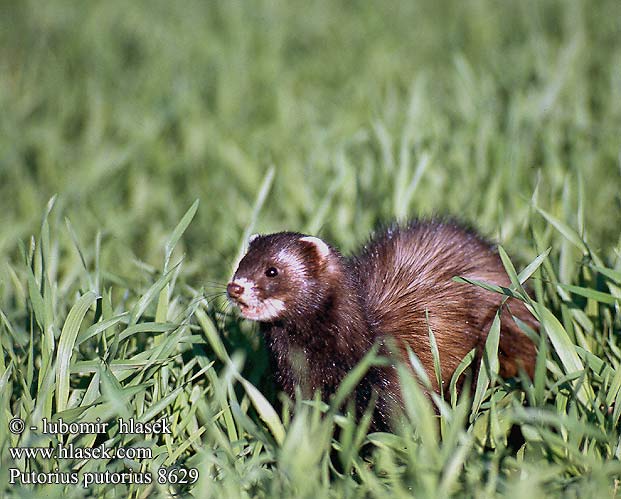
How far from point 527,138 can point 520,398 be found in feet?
8.23

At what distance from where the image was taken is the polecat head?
3.01 metres

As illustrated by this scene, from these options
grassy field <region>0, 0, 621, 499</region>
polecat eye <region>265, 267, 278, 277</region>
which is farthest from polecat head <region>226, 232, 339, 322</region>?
grassy field <region>0, 0, 621, 499</region>

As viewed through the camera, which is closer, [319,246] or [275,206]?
[319,246]

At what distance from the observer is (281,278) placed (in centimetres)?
306

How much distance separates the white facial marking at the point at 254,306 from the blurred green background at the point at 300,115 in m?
1.27

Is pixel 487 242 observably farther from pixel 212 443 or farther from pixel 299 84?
pixel 299 84

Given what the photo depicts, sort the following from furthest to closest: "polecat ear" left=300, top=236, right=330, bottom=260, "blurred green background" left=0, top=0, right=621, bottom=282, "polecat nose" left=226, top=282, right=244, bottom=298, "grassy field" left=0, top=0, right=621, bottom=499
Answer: "blurred green background" left=0, top=0, right=621, bottom=282 < "polecat ear" left=300, top=236, right=330, bottom=260 < "polecat nose" left=226, top=282, right=244, bottom=298 < "grassy field" left=0, top=0, right=621, bottom=499

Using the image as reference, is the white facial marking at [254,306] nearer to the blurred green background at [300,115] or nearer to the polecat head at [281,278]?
the polecat head at [281,278]

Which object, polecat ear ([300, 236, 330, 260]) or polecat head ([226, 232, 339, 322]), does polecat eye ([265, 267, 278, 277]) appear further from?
polecat ear ([300, 236, 330, 260])

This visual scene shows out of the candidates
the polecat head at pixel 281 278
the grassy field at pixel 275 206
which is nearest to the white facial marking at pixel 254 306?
the polecat head at pixel 281 278

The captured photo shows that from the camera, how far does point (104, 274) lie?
367 cm

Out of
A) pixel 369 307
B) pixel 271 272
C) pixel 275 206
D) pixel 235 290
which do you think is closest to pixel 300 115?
pixel 275 206

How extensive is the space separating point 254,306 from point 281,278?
0.15 meters

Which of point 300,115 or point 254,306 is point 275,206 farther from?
point 254,306
